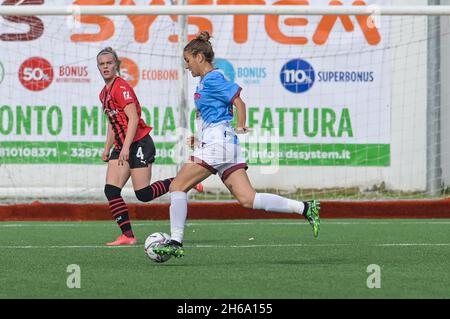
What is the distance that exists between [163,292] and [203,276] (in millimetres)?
903

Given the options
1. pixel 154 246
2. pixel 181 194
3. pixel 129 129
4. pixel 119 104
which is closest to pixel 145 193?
pixel 129 129

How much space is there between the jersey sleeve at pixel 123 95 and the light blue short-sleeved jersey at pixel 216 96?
1642mm

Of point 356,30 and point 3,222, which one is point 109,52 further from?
point 356,30

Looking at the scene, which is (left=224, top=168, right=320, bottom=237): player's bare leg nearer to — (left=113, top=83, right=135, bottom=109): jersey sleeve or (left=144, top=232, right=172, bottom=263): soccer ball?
(left=144, top=232, right=172, bottom=263): soccer ball

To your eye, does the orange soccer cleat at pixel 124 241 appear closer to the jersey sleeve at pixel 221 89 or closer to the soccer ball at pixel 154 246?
the soccer ball at pixel 154 246

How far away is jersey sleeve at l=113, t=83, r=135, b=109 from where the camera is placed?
1077cm

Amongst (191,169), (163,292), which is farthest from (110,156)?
(163,292)

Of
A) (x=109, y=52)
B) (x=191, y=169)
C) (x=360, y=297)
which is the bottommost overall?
(x=360, y=297)

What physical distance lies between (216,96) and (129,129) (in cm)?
158

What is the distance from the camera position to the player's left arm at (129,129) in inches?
400

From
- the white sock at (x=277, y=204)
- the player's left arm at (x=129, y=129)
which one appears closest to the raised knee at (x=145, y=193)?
the player's left arm at (x=129, y=129)

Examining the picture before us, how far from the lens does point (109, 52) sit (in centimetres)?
1072

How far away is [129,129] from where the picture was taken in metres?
10.6

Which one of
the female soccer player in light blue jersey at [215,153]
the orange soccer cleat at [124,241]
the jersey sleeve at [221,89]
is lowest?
the orange soccer cleat at [124,241]
